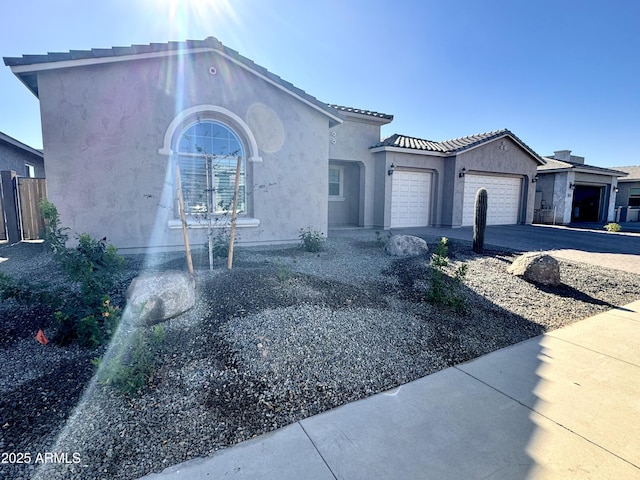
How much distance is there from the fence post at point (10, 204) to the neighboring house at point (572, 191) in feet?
86.2

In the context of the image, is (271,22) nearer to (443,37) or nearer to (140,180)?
(140,180)

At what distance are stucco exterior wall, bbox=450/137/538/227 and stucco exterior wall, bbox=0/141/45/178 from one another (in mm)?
20109

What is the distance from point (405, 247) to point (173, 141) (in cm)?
687

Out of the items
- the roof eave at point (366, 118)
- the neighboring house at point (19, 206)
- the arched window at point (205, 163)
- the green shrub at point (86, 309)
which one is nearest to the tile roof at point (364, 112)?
the roof eave at point (366, 118)

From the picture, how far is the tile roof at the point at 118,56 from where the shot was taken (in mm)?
7113

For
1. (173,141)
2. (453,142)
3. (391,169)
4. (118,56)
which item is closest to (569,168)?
(453,142)

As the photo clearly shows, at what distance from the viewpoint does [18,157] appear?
1512cm

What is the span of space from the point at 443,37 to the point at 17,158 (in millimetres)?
18922

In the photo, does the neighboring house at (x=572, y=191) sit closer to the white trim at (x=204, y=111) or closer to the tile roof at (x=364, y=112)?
the tile roof at (x=364, y=112)

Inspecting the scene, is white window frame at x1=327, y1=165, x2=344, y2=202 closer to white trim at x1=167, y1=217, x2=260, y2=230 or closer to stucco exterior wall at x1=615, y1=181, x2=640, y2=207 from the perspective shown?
white trim at x1=167, y1=217, x2=260, y2=230

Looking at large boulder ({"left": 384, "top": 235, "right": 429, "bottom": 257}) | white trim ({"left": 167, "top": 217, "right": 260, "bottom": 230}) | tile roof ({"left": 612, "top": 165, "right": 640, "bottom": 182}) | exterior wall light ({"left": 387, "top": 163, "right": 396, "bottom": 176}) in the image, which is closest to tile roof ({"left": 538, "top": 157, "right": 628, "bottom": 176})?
tile roof ({"left": 612, "top": 165, "right": 640, "bottom": 182})

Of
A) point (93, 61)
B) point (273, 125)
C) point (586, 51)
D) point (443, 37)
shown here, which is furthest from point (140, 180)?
point (586, 51)

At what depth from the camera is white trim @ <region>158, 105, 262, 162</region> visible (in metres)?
8.28

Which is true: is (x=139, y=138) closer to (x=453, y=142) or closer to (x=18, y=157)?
(x=18, y=157)
